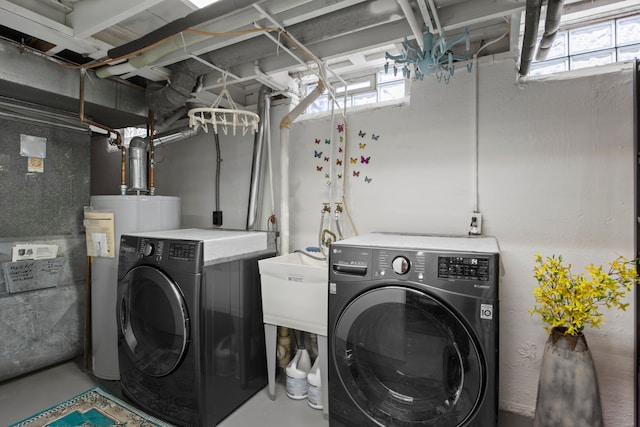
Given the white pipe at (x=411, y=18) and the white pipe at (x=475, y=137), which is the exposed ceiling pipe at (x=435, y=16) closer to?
the white pipe at (x=411, y=18)

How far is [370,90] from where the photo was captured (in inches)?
98.4

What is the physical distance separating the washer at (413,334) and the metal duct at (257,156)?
1.18 m

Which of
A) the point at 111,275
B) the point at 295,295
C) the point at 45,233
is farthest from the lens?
the point at 45,233

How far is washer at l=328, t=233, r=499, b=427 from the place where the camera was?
129 centimetres

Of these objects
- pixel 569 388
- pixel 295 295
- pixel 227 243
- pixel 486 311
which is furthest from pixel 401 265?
pixel 227 243

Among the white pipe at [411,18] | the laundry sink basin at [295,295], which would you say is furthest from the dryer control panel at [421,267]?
the white pipe at [411,18]

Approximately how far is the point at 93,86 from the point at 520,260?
9.90 feet

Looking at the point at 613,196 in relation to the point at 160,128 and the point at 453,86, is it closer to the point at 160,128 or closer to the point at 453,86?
the point at 453,86

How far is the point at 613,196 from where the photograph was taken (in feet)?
5.49

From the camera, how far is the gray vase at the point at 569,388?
1335 millimetres

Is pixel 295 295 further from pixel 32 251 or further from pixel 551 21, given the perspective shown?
pixel 32 251

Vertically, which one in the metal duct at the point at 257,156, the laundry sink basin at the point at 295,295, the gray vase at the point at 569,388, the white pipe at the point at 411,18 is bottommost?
the gray vase at the point at 569,388

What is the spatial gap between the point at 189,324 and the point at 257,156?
1326mm

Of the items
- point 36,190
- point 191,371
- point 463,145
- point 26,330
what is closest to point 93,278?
point 26,330
